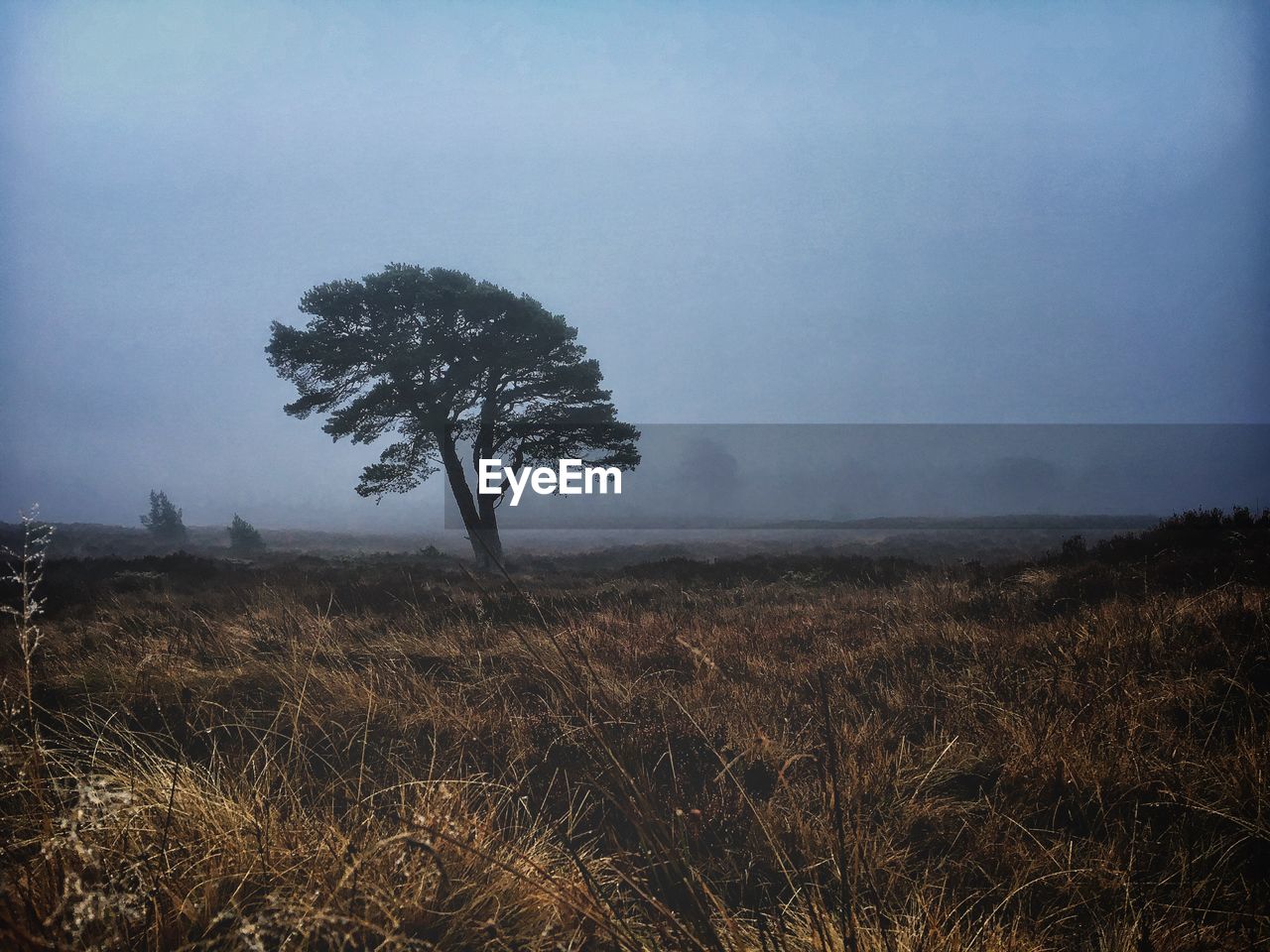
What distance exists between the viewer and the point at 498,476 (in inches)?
738

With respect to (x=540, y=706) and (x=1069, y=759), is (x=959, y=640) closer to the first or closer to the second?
(x=1069, y=759)

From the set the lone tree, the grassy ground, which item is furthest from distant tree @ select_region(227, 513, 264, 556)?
the grassy ground

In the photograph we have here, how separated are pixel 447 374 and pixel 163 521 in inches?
922

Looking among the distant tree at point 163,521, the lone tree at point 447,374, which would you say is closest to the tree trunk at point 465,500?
the lone tree at point 447,374

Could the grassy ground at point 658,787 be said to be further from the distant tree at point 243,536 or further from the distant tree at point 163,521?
the distant tree at point 163,521

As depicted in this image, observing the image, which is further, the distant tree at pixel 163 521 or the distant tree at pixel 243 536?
the distant tree at pixel 163 521

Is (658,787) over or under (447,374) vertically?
under

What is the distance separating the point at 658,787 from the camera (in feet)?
7.93

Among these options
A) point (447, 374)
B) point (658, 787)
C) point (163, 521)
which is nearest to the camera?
point (658, 787)

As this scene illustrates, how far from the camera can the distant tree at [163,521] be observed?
2958 centimetres

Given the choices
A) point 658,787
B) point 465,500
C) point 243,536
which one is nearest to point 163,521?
point 243,536

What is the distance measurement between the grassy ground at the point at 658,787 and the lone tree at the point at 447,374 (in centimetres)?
1249

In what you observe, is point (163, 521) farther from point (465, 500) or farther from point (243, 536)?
point (465, 500)

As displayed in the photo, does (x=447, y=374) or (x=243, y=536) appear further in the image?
(x=243, y=536)
